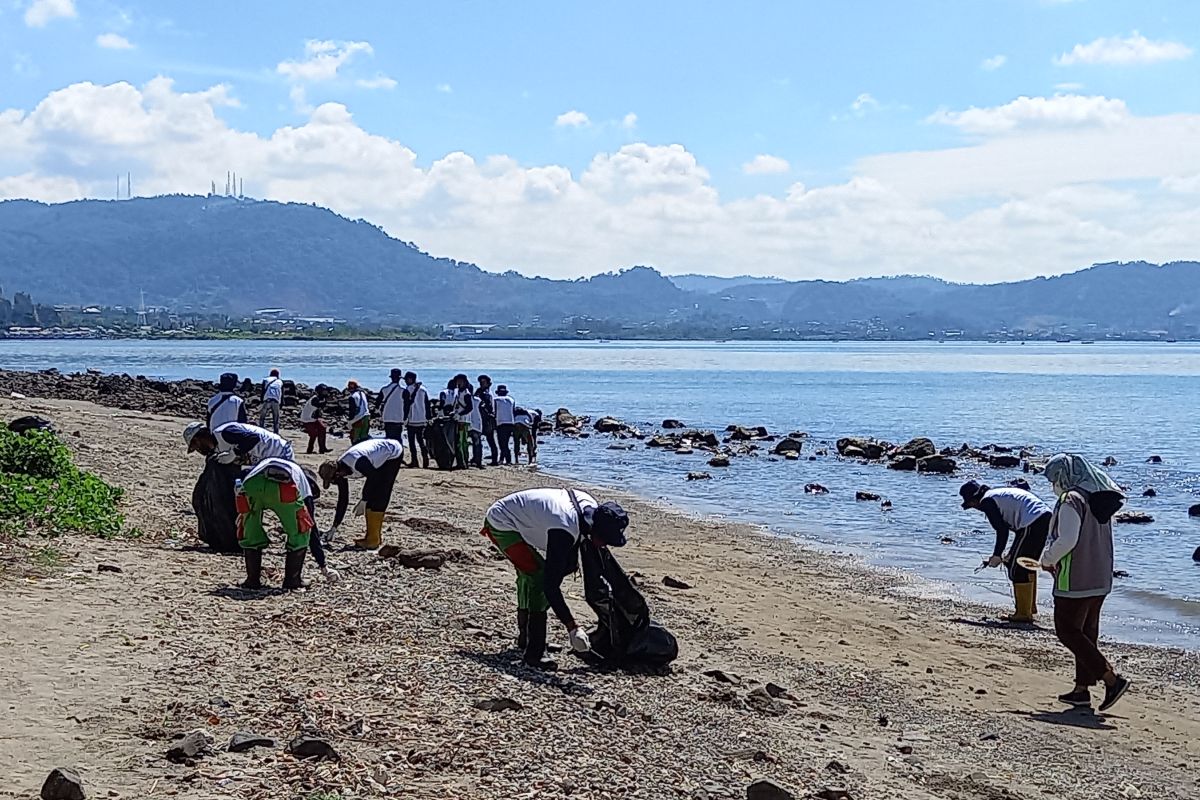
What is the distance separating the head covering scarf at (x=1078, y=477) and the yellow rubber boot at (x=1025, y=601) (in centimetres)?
411

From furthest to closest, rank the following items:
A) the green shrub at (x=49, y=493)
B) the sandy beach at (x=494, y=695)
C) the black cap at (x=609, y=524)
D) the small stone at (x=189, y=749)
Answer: the green shrub at (x=49, y=493) < the black cap at (x=609, y=524) < the sandy beach at (x=494, y=695) < the small stone at (x=189, y=749)

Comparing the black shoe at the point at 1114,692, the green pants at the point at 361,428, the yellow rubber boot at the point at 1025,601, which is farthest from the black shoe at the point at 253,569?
the green pants at the point at 361,428

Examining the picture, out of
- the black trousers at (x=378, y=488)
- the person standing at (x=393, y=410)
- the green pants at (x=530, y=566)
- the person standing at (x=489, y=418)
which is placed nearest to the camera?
the green pants at (x=530, y=566)

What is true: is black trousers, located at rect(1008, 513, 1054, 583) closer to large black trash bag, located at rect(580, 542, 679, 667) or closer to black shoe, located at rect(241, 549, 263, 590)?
large black trash bag, located at rect(580, 542, 679, 667)

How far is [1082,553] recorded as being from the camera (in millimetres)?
10008

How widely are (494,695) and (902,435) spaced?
4151 cm

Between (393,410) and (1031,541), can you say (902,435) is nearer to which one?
(393,410)

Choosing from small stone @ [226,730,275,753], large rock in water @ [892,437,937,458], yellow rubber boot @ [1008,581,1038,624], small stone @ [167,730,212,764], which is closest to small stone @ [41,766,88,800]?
small stone @ [167,730,212,764]

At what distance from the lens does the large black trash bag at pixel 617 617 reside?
9.56 m

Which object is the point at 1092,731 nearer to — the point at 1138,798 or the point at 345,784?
Result: the point at 1138,798

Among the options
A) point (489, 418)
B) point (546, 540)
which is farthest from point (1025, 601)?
point (489, 418)

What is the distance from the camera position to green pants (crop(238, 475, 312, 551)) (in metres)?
11.1

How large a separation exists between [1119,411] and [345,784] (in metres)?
63.3

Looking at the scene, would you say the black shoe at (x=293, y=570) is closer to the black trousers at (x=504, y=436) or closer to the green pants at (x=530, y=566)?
the green pants at (x=530, y=566)
